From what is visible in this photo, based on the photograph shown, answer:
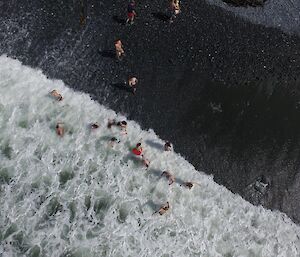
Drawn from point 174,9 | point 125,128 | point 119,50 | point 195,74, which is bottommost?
point 125,128

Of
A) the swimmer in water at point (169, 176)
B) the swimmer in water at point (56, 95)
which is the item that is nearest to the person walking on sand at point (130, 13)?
the swimmer in water at point (56, 95)

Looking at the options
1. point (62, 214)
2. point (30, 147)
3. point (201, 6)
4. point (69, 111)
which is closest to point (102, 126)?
point (69, 111)

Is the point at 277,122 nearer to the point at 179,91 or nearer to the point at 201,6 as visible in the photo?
the point at 179,91

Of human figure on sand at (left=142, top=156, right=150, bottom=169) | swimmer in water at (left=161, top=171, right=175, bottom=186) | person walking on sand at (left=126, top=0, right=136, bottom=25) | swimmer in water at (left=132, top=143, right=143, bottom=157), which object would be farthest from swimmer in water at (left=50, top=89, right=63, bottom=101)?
swimmer in water at (left=161, top=171, right=175, bottom=186)

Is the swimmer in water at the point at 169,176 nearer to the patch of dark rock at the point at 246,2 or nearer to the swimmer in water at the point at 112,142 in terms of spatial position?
the swimmer in water at the point at 112,142

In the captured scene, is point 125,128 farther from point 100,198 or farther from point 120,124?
point 100,198

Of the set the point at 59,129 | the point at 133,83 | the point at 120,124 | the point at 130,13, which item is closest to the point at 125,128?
the point at 120,124
